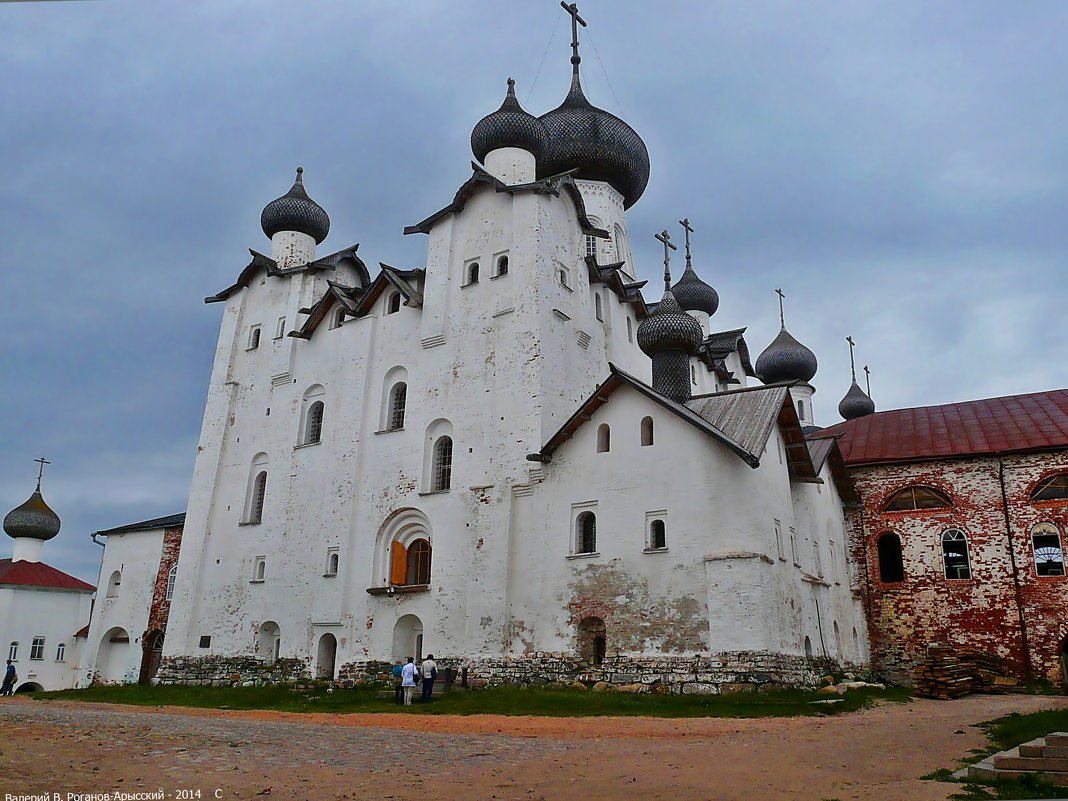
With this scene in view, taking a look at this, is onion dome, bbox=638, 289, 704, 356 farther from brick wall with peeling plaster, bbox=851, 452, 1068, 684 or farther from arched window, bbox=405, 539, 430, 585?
arched window, bbox=405, 539, 430, 585

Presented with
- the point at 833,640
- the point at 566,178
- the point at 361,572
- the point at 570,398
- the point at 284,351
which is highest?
the point at 566,178

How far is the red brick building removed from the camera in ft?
68.9

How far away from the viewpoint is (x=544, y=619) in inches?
740

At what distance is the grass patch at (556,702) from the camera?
14117 millimetres

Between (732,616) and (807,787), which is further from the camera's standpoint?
(732,616)

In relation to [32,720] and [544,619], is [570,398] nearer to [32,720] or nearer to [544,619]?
[544,619]

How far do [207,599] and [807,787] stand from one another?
21.8m

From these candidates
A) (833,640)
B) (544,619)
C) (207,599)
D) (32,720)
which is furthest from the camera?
(207,599)

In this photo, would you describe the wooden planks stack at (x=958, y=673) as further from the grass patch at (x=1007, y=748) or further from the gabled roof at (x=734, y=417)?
the grass patch at (x=1007, y=748)

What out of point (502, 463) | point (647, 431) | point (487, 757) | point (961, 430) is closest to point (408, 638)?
point (502, 463)

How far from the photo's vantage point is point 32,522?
37.1 metres

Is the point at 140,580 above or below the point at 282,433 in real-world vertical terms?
below

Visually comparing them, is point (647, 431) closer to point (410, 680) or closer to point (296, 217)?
point (410, 680)

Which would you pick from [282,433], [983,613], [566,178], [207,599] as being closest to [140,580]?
[207,599]
